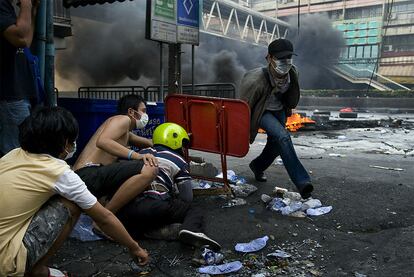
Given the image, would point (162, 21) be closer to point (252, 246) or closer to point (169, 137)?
point (169, 137)

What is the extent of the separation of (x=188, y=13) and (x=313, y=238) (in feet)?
11.8

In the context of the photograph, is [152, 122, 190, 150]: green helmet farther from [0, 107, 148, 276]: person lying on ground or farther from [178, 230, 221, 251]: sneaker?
[0, 107, 148, 276]: person lying on ground

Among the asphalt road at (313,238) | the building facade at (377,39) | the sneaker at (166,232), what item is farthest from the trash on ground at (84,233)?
the building facade at (377,39)

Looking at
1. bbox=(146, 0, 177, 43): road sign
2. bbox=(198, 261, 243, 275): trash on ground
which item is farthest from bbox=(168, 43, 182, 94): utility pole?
bbox=(198, 261, 243, 275): trash on ground

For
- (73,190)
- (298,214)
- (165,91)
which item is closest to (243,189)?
(298,214)

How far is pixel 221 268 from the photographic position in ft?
7.94

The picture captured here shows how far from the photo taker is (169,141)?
3076 millimetres

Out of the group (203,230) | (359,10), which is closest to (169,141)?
(203,230)

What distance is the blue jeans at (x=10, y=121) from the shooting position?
2.66 m

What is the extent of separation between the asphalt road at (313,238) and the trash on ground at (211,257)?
0.19 ft

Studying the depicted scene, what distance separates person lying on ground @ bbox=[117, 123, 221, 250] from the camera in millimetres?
2752

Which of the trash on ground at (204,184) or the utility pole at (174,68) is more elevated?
the utility pole at (174,68)

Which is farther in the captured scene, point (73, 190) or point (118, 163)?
point (118, 163)

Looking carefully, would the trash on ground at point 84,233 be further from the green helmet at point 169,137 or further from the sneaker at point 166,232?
the green helmet at point 169,137
